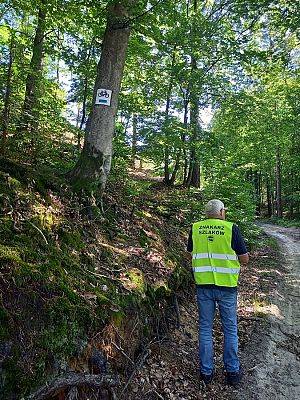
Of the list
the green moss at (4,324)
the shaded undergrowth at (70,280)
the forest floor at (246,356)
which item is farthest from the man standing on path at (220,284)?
the green moss at (4,324)

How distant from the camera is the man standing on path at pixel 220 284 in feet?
15.0

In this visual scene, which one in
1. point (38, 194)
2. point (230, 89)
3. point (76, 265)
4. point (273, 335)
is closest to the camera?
point (76, 265)

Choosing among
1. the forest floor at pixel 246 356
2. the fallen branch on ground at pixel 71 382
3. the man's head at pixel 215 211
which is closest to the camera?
the fallen branch on ground at pixel 71 382

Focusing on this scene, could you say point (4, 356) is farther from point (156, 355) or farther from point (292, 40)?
point (292, 40)

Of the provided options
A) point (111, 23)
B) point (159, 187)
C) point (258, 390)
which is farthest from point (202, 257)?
point (159, 187)

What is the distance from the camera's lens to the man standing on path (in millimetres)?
4559

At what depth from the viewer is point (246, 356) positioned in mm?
5195

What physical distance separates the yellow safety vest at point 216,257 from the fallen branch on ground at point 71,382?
191 cm

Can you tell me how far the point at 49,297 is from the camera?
344 centimetres

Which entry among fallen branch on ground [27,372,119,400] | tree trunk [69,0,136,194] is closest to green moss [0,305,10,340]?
fallen branch on ground [27,372,119,400]

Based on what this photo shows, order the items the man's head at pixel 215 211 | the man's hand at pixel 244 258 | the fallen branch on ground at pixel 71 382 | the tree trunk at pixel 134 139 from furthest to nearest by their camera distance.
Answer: the tree trunk at pixel 134 139, the man's head at pixel 215 211, the man's hand at pixel 244 258, the fallen branch on ground at pixel 71 382

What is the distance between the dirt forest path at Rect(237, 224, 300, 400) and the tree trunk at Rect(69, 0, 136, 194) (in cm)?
382

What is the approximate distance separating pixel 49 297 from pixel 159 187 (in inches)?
498

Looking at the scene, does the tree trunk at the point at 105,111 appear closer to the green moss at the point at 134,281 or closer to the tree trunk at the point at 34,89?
the tree trunk at the point at 34,89
